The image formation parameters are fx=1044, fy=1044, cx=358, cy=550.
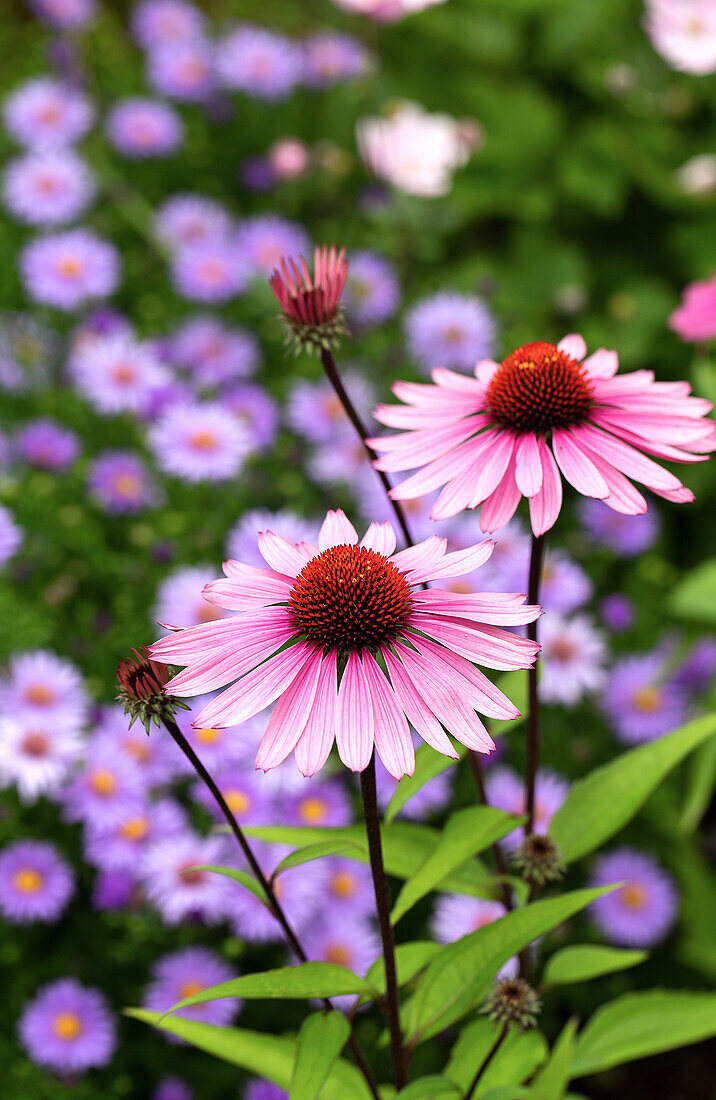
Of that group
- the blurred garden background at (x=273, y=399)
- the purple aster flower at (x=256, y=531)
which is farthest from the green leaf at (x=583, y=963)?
the purple aster flower at (x=256, y=531)

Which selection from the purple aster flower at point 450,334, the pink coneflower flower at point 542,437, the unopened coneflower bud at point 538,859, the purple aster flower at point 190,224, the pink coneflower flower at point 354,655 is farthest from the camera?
the purple aster flower at point 190,224

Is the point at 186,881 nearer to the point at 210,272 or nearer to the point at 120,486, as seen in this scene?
the point at 120,486

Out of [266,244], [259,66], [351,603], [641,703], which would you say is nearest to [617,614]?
[641,703]

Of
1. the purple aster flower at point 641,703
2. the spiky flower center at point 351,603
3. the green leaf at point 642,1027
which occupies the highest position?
the purple aster flower at point 641,703

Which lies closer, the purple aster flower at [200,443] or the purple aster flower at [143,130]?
the purple aster flower at [200,443]

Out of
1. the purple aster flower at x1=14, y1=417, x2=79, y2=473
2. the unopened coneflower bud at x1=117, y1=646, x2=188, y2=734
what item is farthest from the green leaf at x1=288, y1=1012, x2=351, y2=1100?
the purple aster flower at x1=14, y1=417, x2=79, y2=473

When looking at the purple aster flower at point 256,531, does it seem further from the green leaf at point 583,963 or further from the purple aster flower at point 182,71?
the purple aster flower at point 182,71
